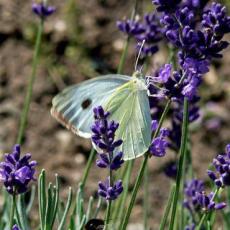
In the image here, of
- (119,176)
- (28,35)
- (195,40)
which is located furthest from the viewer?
(28,35)

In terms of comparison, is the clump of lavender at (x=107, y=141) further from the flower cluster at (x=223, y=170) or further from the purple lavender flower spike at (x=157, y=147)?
the flower cluster at (x=223, y=170)

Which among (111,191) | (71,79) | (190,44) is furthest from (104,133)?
(71,79)

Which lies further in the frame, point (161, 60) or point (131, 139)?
point (161, 60)

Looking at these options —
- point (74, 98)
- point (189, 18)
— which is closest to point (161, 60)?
point (74, 98)

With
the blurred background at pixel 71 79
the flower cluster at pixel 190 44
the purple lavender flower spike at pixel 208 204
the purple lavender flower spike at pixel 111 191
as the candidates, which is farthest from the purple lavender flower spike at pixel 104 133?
the blurred background at pixel 71 79

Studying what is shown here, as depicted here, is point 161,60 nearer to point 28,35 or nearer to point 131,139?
point 28,35

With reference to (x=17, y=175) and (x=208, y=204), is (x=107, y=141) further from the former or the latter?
(x=208, y=204)
